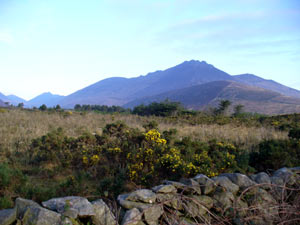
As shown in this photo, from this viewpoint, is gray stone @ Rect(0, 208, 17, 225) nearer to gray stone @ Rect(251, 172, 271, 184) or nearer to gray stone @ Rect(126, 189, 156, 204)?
gray stone @ Rect(126, 189, 156, 204)

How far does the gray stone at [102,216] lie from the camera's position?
2.63 meters

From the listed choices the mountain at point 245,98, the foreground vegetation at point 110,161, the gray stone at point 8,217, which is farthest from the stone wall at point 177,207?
the mountain at point 245,98

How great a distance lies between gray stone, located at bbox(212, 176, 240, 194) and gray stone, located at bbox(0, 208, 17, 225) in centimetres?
276

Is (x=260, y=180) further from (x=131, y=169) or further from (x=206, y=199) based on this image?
(x=131, y=169)

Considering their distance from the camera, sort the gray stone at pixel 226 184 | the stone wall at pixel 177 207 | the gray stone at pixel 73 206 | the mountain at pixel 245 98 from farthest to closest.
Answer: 1. the mountain at pixel 245 98
2. the gray stone at pixel 226 184
3. the gray stone at pixel 73 206
4. the stone wall at pixel 177 207

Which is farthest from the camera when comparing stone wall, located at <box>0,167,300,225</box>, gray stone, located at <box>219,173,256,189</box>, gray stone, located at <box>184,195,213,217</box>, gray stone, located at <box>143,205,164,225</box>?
gray stone, located at <box>219,173,256,189</box>

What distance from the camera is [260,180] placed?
13.0 feet

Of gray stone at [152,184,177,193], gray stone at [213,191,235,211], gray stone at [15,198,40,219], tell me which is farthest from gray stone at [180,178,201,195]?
gray stone at [15,198,40,219]

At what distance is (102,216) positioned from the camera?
2678 millimetres

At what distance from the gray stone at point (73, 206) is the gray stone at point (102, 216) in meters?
0.07

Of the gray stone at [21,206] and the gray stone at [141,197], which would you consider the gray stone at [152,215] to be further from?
the gray stone at [21,206]

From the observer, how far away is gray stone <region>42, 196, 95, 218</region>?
2527mm

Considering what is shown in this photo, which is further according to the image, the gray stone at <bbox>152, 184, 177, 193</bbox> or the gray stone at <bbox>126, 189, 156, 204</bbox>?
the gray stone at <bbox>152, 184, 177, 193</bbox>

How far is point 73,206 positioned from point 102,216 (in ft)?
1.19
